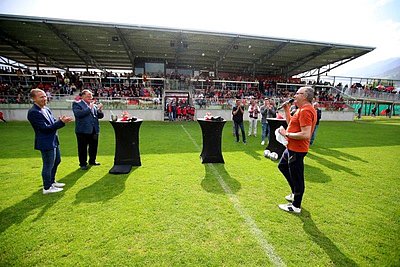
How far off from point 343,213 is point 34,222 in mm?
4831

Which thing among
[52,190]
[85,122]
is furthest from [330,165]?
[52,190]

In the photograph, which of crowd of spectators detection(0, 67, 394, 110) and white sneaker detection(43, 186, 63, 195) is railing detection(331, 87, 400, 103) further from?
white sneaker detection(43, 186, 63, 195)

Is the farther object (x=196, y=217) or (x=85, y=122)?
(x=85, y=122)

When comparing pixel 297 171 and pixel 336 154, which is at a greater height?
pixel 297 171

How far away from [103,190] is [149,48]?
23.7 meters

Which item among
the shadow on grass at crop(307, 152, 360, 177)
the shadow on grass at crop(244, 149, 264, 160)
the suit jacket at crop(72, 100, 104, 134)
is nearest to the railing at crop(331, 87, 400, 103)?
the shadow on grass at crop(307, 152, 360, 177)

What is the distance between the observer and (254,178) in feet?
16.7

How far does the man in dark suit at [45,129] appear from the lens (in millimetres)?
3723

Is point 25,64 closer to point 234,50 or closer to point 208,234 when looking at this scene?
point 234,50

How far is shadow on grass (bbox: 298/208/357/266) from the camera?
2508 mm

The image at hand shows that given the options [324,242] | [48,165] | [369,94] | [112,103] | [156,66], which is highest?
[156,66]

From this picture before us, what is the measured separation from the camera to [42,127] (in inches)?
147

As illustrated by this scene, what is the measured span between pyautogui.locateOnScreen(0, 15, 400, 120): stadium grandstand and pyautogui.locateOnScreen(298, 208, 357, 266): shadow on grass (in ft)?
49.6

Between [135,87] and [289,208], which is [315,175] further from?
[135,87]
